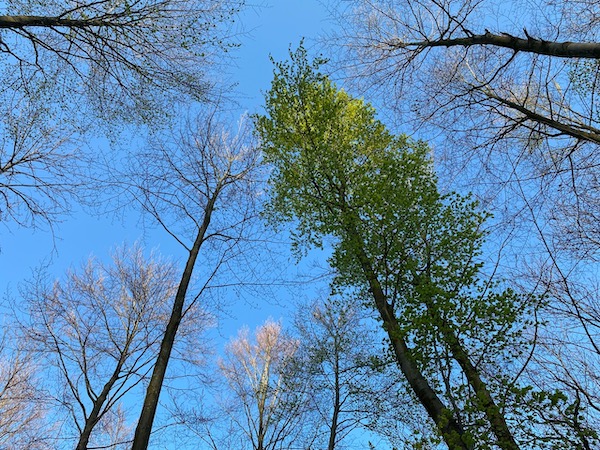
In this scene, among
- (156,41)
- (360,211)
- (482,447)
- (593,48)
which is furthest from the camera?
(360,211)

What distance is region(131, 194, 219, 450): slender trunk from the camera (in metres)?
4.58

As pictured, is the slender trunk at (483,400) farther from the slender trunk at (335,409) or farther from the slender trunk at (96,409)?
the slender trunk at (96,409)

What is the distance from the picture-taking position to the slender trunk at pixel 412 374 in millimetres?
3457

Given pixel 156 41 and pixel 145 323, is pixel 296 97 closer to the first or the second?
pixel 156 41

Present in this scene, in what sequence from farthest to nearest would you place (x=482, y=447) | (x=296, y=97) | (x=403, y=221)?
(x=296, y=97) < (x=403, y=221) < (x=482, y=447)

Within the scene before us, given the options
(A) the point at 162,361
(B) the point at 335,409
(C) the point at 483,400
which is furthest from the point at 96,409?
(C) the point at 483,400

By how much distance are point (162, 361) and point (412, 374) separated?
322 centimetres

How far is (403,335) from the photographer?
4.82 m

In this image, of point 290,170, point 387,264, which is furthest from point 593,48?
point 290,170

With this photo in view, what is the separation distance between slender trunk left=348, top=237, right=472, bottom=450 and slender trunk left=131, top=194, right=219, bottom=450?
105 inches

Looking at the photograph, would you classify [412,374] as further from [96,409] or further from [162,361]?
[96,409]

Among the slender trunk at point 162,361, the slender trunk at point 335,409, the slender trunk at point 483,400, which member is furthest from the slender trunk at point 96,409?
the slender trunk at point 483,400

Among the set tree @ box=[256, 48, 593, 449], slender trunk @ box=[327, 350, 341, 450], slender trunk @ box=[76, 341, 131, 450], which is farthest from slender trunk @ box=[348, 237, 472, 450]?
slender trunk @ box=[76, 341, 131, 450]

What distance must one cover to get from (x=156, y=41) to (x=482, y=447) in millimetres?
5261
